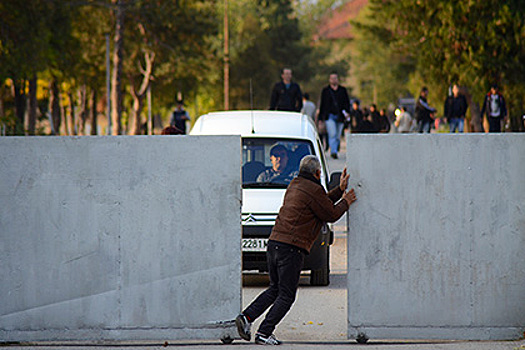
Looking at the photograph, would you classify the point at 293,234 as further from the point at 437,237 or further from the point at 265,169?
the point at 265,169

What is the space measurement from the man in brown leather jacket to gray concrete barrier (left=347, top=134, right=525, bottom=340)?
0.75 ft

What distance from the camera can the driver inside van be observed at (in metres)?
10.9

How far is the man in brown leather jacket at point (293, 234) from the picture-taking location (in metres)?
7.26

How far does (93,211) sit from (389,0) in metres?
32.7

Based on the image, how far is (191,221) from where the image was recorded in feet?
24.1

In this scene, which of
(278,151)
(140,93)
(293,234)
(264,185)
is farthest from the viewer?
(140,93)

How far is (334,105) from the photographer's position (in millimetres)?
21797

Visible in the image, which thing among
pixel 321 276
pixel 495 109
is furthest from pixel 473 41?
pixel 321 276

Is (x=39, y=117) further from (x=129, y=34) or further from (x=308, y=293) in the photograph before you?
(x=308, y=293)

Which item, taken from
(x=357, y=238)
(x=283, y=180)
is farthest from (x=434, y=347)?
(x=283, y=180)

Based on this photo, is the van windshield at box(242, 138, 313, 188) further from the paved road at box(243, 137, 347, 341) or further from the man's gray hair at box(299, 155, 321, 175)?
the man's gray hair at box(299, 155, 321, 175)

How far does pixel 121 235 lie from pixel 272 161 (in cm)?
376

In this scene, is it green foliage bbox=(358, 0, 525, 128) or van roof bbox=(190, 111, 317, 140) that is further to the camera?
green foliage bbox=(358, 0, 525, 128)

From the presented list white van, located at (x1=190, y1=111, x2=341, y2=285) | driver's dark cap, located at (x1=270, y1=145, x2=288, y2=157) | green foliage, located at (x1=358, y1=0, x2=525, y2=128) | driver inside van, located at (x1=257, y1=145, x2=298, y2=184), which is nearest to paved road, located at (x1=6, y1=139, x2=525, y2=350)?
white van, located at (x1=190, y1=111, x2=341, y2=285)
